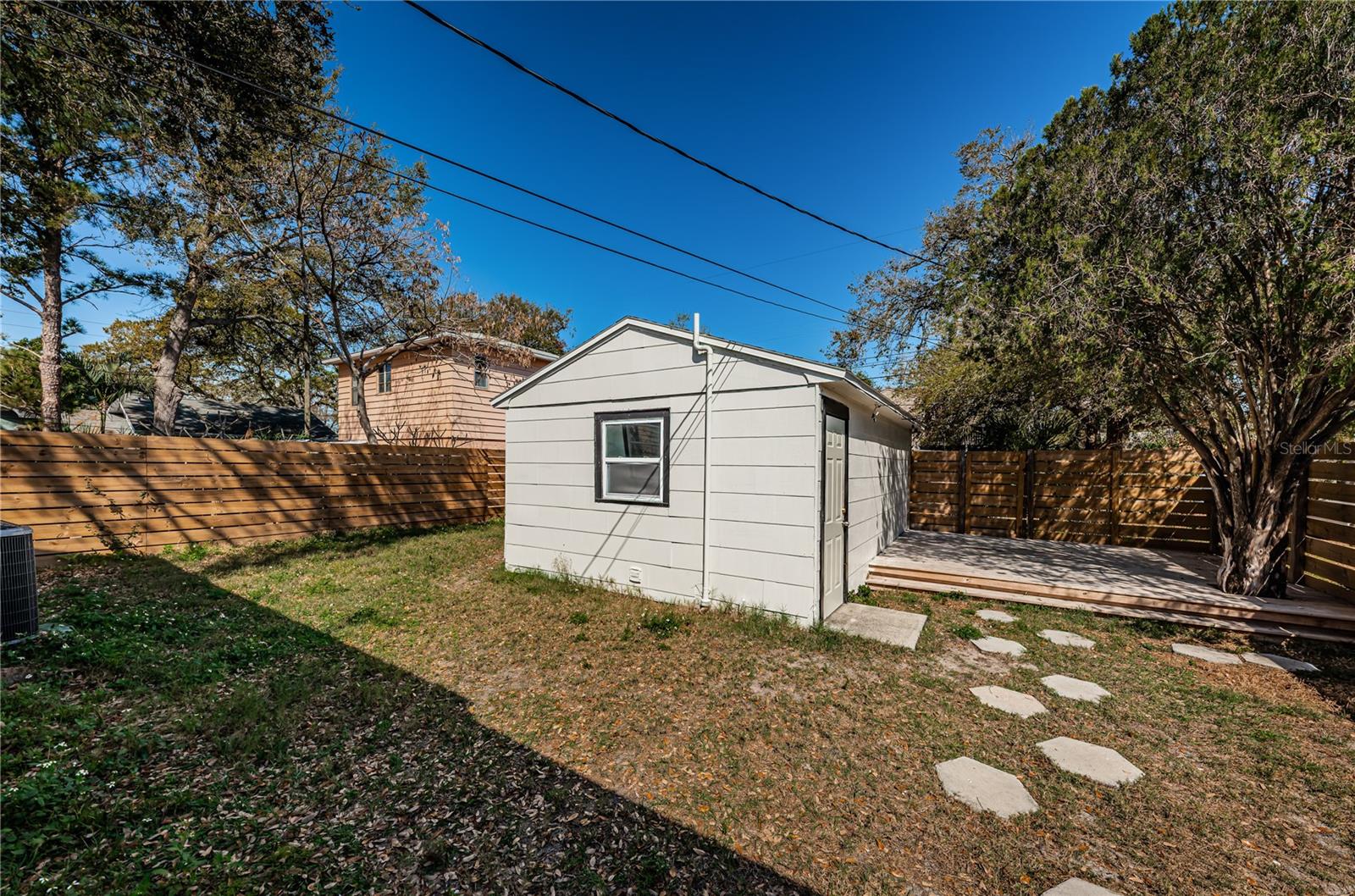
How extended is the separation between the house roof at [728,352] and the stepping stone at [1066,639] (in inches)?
119

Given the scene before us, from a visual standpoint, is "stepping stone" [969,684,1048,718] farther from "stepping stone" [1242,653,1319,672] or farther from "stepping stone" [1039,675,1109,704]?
"stepping stone" [1242,653,1319,672]

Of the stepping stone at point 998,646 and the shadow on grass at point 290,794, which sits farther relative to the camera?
Result: the stepping stone at point 998,646

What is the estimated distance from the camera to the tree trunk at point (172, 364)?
33.7 ft

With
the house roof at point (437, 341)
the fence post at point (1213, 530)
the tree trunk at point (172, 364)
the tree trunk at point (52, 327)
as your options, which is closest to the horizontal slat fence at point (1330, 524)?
the fence post at point (1213, 530)

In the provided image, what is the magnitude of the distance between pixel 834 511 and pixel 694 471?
62.0 inches

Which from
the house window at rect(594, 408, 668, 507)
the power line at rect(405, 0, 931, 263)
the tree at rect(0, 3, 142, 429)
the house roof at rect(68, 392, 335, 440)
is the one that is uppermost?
the tree at rect(0, 3, 142, 429)

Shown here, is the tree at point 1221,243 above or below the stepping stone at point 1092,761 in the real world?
above

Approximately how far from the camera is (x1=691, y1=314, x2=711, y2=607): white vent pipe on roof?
17.3ft

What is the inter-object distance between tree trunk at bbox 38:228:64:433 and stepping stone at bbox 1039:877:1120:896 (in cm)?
1473

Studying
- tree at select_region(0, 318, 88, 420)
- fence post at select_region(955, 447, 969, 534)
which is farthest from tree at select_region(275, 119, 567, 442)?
fence post at select_region(955, 447, 969, 534)

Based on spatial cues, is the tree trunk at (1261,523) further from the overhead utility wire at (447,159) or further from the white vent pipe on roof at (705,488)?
the overhead utility wire at (447,159)

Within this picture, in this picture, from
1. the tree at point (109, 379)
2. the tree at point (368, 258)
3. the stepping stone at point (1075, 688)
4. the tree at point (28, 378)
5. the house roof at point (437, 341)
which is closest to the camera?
the stepping stone at point (1075, 688)

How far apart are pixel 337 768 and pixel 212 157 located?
36.0ft

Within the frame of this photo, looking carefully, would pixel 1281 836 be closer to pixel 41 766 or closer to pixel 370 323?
pixel 41 766
